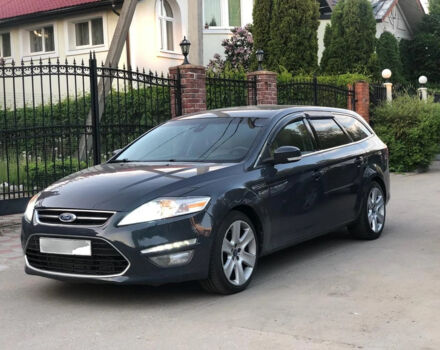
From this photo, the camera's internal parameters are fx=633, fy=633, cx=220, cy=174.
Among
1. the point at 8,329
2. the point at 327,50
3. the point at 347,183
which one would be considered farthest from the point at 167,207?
the point at 327,50

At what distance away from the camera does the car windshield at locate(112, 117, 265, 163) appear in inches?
233

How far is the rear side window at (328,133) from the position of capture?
6.81 m

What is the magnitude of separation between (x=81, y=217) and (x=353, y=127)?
395 cm

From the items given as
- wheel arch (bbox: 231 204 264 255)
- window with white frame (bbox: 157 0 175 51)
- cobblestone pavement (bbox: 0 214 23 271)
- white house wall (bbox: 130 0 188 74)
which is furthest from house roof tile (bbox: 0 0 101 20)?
wheel arch (bbox: 231 204 264 255)

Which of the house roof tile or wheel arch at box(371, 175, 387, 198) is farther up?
the house roof tile

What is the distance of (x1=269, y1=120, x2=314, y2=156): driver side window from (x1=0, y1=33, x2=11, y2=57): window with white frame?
70.3ft

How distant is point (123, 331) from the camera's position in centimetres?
442

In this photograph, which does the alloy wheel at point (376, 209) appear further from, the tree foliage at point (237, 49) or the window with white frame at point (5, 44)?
the window with white frame at point (5, 44)

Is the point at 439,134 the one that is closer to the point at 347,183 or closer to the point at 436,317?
the point at 347,183

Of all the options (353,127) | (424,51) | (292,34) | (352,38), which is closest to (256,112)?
(353,127)

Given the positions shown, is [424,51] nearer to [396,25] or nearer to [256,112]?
[396,25]

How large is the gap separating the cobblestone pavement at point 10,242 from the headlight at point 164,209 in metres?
2.47

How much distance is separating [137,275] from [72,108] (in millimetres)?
11435

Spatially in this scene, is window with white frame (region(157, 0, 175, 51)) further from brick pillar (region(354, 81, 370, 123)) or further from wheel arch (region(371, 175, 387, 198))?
wheel arch (region(371, 175, 387, 198))
